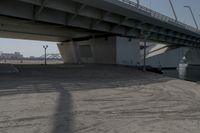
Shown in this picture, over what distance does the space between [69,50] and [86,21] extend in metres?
16.6

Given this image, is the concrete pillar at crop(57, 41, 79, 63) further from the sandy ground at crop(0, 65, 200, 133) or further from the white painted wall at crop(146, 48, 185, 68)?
the sandy ground at crop(0, 65, 200, 133)

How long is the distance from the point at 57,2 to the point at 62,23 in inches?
144

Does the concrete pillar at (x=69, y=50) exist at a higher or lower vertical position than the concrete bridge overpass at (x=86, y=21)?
lower

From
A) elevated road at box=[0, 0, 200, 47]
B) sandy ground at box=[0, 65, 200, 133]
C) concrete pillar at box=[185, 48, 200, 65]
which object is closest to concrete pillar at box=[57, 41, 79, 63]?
elevated road at box=[0, 0, 200, 47]

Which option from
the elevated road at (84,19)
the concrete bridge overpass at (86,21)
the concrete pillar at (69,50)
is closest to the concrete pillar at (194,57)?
the concrete bridge overpass at (86,21)

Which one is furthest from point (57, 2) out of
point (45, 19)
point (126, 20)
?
point (126, 20)

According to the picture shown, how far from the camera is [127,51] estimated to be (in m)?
41.6

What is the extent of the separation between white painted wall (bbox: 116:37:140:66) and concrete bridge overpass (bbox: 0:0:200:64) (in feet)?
1.02

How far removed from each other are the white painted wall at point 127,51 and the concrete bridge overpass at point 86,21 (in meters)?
0.31

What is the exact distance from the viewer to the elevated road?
2523cm

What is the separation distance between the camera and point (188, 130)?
25.3 feet

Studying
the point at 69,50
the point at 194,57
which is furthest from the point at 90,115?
the point at 194,57

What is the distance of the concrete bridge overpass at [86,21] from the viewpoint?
2556cm

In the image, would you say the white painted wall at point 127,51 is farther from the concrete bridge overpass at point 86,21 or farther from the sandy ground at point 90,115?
the sandy ground at point 90,115
